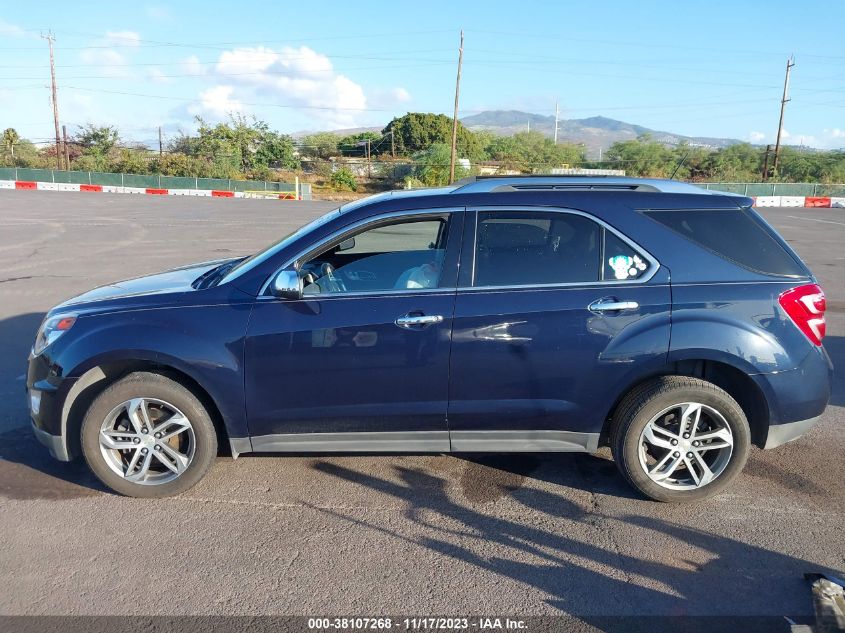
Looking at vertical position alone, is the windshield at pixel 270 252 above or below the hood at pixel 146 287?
above

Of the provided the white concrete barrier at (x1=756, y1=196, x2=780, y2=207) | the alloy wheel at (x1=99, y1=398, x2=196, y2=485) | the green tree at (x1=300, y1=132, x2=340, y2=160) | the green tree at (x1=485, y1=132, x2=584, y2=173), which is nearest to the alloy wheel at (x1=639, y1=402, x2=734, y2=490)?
the alloy wheel at (x1=99, y1=398, x2=196, y2=485)

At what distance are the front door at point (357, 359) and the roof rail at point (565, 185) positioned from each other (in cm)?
29

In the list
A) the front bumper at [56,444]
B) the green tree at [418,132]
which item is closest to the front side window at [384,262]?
the front bumper at [56,444]

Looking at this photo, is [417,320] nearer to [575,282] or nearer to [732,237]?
[575,282]

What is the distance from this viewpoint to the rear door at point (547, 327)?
369cm

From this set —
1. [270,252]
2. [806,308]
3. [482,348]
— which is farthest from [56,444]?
[806,308]

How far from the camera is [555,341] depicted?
3.68 m

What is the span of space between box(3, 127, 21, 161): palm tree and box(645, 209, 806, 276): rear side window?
77570 millimetres

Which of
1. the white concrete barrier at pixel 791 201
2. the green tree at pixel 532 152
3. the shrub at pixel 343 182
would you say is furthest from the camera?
the green tree at pixel 532 152

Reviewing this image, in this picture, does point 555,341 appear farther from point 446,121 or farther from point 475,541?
point 446,121

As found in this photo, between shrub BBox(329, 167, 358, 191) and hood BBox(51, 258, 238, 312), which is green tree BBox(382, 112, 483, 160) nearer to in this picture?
shrub BBox(329, 167, 358, 191)

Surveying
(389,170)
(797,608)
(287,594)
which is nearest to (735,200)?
(797,608)

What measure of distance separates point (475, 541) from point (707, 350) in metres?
1.68

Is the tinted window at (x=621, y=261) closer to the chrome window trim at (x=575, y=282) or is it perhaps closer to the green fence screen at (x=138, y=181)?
the chrome window trim at (x=575, y=282)
